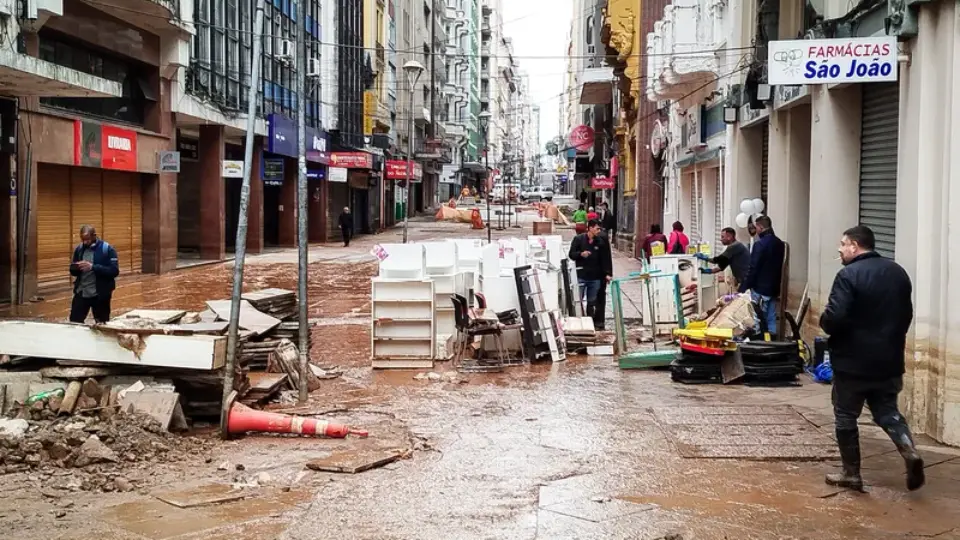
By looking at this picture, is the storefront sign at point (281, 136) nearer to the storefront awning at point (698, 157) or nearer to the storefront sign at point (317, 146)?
the storefront sign at point (317, 146)

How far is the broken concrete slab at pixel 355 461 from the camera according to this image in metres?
7.54

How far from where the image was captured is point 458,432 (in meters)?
9.05

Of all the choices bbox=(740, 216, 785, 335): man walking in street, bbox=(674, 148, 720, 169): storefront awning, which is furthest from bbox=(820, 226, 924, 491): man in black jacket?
bbox=(674, 148, 720, 169): storefront awning

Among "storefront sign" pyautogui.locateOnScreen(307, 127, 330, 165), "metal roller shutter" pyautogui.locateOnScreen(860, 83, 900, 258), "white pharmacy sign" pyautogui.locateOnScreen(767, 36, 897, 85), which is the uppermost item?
"storefront sign" pyautogui.locateOnScreen(307, 127, 330, 165)

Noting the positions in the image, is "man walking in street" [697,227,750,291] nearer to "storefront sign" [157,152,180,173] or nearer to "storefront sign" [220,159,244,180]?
"storefront sign" [157,152,180,173]

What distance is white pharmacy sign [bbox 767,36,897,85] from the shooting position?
29.6 feet

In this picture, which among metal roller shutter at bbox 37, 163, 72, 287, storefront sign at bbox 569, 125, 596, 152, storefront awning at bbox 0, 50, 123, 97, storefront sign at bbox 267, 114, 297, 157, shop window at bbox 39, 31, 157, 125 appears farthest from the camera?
storefront sign at bbox 569, 125, 596, 152

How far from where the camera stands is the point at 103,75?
24.2 metres

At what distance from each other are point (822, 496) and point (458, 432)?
10.9 ft

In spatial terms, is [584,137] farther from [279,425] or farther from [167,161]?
[279,425]

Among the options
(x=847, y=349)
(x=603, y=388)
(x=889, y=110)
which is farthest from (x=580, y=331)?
(x=847, y=349)

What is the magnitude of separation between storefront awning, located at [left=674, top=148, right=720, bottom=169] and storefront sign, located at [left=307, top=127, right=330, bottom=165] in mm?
18873

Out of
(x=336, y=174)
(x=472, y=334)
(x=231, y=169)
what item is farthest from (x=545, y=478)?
(x=336, y=174)

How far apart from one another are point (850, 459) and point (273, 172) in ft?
105
